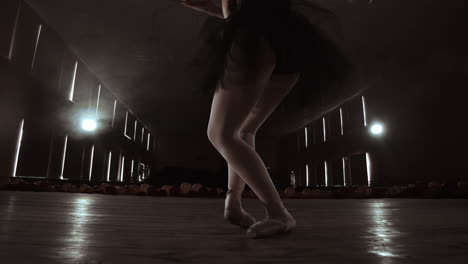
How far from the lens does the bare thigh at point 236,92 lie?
60cm

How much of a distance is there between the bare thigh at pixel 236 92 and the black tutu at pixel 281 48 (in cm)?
2

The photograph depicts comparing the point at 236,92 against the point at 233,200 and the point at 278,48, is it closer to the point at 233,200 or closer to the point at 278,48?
the point at 278,48

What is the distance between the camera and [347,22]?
2.79 metres

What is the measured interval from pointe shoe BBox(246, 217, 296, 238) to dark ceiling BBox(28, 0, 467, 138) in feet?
5.25

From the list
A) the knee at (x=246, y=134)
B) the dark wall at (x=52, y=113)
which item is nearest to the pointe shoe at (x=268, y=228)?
the knee at (x=246, y=134)

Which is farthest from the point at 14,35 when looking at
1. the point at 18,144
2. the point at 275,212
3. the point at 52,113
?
the point at 275,212

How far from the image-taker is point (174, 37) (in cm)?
273

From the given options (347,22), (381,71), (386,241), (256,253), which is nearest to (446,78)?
(381,71)

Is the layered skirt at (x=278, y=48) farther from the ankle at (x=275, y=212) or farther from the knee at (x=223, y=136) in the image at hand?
the ankle at (x=275, y=212)

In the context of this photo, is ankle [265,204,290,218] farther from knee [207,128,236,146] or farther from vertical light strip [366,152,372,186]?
vertical light strip [366,152,372,186]

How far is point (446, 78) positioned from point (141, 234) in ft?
10.3

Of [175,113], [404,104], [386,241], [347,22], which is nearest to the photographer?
[386,241]

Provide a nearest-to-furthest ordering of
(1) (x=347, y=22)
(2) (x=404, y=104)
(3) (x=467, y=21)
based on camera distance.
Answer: (3) (x=467, y=21)
(1) (x=347, y=22)
(2) (x=404, y=104)

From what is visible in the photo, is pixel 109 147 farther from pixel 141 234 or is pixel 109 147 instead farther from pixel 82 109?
pixel 141 234
